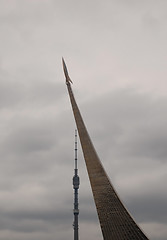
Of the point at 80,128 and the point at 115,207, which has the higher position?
the point at 80,128

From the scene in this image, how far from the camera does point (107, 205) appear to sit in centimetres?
3212

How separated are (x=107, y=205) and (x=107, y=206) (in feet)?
0.27

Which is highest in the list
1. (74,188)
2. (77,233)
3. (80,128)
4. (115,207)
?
(74,188)

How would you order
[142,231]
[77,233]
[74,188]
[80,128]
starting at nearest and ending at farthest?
1. [142,231]
2. [80,128]
3. [77,233]
4. [74,188]

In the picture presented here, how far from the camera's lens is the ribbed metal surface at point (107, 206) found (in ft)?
100

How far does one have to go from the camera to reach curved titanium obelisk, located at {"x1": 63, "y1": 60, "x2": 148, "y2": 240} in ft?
100

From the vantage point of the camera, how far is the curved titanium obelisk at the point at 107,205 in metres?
30.6

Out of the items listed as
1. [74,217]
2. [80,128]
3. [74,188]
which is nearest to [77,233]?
[74,217]

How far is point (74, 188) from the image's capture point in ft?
406

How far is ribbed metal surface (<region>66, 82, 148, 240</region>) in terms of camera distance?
1205 inches

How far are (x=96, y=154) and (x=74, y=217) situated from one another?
85.8 m

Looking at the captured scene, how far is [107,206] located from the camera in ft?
105

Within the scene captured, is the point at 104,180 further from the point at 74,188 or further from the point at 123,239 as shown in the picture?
the point at 74,188

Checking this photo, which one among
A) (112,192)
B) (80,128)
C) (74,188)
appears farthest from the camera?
(74,188)
